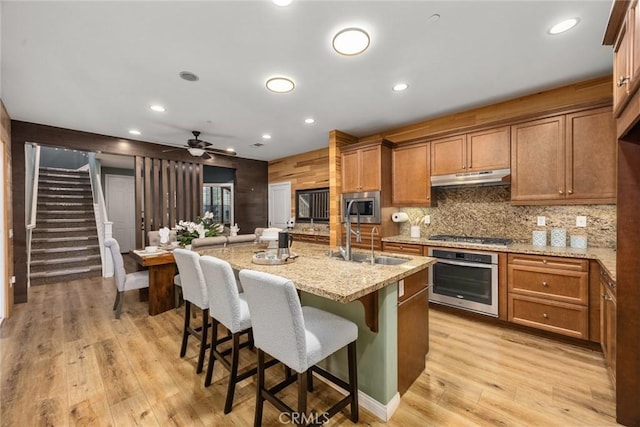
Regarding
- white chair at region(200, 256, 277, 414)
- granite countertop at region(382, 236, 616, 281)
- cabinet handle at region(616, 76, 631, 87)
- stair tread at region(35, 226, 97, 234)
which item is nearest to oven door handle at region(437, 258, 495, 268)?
granite countertop at region(382, 236, 616, 281)

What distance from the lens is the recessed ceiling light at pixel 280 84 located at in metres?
2.59

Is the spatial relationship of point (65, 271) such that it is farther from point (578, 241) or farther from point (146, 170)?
point (578, 241)

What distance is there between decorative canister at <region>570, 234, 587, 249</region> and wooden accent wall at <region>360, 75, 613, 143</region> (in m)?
1.30

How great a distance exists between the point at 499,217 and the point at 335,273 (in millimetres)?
2703

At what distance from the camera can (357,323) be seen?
5.83 ft

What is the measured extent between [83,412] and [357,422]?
1.75 m

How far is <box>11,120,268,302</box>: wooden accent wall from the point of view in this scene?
3699mm

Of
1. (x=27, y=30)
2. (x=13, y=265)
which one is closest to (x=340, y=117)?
(x=27, y=30)

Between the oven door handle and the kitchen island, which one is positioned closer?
the kitchen island

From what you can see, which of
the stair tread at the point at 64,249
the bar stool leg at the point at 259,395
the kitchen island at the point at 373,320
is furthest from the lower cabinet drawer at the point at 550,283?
the stair tread at the point at 64,249

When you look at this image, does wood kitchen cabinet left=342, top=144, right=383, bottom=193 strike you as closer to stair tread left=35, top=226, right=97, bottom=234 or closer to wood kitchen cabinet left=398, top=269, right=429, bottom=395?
wood kitchen cabinet left=398, top=269, right=429, bottom=395

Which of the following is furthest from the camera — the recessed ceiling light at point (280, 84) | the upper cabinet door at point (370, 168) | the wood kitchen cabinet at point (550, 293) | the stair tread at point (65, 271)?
the stair tread at point (65, 271)

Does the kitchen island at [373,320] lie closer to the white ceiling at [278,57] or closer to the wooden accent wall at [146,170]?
the white ceiling at [278,57]

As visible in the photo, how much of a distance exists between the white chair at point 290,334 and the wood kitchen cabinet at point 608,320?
1.75 m
